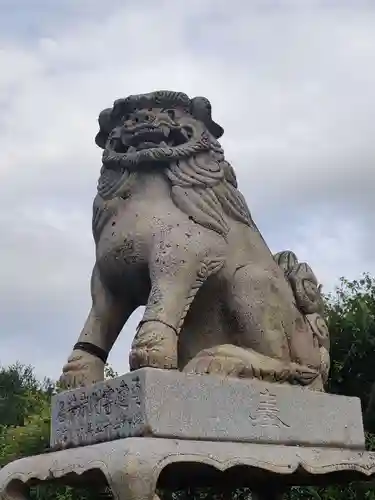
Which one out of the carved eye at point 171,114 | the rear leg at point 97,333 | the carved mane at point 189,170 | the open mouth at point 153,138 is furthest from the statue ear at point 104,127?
the rear leg at point 97,333

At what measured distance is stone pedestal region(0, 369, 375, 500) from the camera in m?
3.65

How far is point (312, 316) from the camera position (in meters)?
5.07

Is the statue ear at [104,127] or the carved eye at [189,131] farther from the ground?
the statue ear at [104,127]

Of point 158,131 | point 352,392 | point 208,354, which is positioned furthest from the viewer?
point 352,392

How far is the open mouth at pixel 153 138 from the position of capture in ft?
15.3

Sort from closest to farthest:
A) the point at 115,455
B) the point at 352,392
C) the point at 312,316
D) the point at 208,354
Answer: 1. the point at 115,455
2. the point at 208,354
3. the point at 312,316
4. the point at 352,392

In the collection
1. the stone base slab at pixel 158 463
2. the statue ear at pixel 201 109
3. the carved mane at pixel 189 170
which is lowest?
the stone base slab at pixel 158 463

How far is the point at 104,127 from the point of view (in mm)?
4910

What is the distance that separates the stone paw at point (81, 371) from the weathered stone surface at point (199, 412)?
104 millimetres

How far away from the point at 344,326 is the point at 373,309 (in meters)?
1.01

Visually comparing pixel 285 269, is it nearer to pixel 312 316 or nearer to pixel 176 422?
pixel 312 316

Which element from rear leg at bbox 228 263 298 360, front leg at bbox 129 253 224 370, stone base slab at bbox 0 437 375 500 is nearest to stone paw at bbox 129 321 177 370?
front leg at bbox 129 253 224 370

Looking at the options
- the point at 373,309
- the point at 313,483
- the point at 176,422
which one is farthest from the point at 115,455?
the point at 373,309

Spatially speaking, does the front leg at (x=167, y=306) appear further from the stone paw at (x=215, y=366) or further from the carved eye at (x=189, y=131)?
the carved eye at (x=189, y=131)
